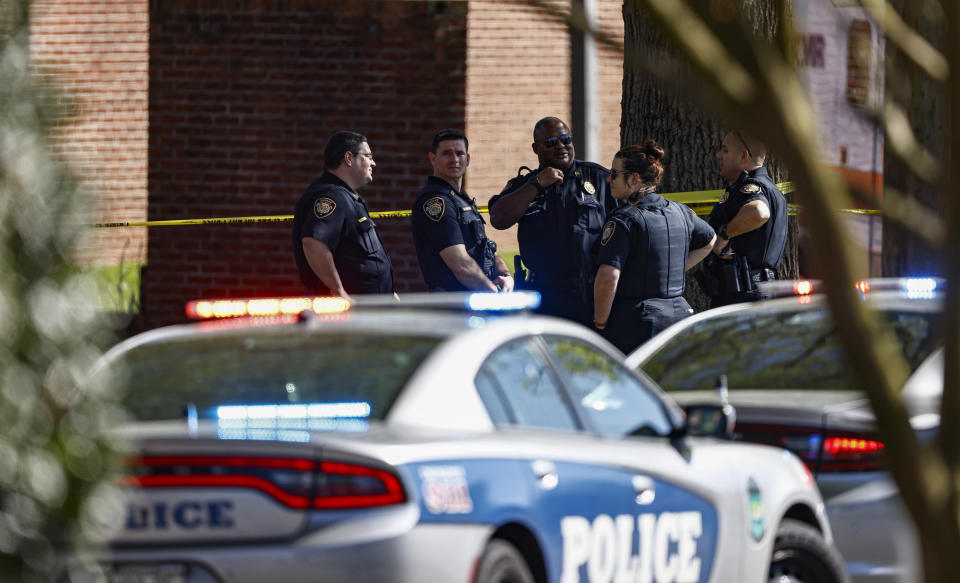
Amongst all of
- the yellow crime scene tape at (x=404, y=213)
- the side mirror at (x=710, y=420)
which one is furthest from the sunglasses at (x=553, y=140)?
the side mirror at (x=710, y=420)

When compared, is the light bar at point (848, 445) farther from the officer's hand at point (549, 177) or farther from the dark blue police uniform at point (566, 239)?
the officer's hand at point (549, 177)

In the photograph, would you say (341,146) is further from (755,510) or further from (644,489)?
(644,489)

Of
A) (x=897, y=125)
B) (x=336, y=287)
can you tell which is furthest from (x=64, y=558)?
(x=336, y=287)

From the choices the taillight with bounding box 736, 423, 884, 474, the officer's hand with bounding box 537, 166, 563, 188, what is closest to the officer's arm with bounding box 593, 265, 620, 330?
the officer's hand with bounding box 537, 166, 563, 188

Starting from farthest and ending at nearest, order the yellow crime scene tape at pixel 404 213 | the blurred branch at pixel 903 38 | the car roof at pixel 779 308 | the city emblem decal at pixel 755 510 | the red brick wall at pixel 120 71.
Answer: the red brick wall at pixel 120 71 < the yellow crime scene tape at pixel 404 213 < the car roof at pixel 779 308 < the city emblem decal at pixel 755 510 < the blurred branch at pixel 903 38

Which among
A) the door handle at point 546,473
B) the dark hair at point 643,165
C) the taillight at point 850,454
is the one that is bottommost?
the taillight at point 850,454

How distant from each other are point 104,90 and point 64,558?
12660 mm

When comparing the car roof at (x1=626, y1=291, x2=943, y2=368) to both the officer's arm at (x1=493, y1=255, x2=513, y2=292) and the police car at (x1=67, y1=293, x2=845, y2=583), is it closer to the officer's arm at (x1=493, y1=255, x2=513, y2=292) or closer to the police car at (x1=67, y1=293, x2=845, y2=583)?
the police car at (x1=67, y1=293, x2=845, y2=583)

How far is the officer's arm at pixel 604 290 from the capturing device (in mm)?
7402

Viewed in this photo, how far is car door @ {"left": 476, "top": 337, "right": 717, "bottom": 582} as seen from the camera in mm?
4191

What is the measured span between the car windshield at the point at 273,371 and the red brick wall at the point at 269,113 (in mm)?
8688

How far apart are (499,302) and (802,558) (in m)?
1.37

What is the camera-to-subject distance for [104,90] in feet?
45.2

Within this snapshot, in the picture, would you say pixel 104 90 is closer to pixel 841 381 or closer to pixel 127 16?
pixel 127 16
